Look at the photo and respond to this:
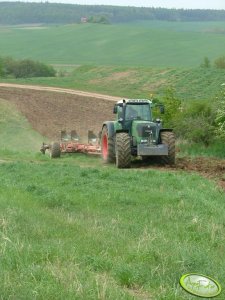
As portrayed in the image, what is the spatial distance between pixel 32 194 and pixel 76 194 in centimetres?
97

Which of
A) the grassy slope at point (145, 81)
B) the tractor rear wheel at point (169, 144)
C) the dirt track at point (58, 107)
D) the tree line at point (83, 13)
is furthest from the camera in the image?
the tree line at point (83, 13)

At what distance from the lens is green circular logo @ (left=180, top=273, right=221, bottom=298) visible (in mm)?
7055

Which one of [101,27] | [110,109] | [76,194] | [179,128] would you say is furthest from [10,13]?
[76,194]

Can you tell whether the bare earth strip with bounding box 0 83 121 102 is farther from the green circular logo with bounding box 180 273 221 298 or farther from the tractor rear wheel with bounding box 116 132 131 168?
the green circular logo with bounding box 180 273 221 298

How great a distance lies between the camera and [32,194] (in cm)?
1420

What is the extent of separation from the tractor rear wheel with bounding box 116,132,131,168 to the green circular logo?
517 inches

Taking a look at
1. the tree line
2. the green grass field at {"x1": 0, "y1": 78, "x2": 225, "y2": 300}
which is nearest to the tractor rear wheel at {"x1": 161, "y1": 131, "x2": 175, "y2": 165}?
the green grass field at {"x1": 0, "y1": 78, "x2": 225, "y2": 300}

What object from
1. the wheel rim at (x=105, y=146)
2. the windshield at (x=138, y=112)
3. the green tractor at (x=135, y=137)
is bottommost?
the wheel rim at (x=105, y=146)

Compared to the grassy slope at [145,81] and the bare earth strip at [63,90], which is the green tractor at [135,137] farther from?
the grassy slope at [145,81]

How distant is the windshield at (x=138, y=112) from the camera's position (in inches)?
868

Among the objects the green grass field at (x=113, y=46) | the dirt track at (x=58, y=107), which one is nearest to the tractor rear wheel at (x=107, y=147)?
the dirt track at (x=58, y=107)

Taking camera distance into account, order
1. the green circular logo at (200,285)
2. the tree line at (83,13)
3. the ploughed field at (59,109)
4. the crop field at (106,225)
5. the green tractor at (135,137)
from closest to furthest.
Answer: the green circular logo at (200,285) → the crop field at (106,225) → the green tractor at (135,137) → the ploughed field at (59,109) → the tree line at (83,13)

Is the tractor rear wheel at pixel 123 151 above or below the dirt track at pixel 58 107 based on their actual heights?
above

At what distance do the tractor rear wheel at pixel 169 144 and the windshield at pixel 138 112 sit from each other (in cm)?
93
